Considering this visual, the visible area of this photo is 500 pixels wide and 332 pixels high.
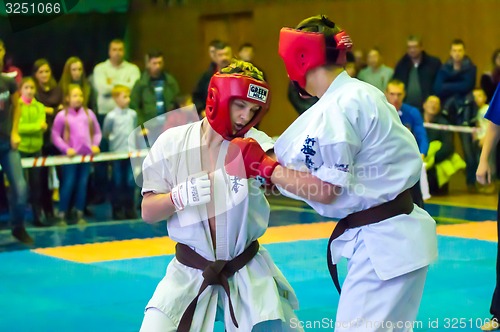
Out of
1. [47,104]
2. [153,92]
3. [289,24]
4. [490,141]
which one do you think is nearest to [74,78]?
[47,104]

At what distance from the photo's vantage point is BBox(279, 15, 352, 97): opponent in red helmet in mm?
3592

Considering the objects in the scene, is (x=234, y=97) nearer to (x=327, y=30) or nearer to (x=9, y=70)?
(x=327, y=30)

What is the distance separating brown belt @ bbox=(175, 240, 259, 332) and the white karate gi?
0.56 metres

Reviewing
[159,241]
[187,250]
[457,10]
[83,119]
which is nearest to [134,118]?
[83,119]

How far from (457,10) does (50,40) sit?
657cm

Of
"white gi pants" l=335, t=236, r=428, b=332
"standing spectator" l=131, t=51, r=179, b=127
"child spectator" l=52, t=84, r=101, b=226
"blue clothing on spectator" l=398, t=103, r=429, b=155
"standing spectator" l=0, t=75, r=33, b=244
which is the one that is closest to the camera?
"white gi pants" l=335, t=236, r=428, b=332

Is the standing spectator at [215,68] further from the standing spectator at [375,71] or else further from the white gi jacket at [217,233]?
the white gi jacket at [217,233]

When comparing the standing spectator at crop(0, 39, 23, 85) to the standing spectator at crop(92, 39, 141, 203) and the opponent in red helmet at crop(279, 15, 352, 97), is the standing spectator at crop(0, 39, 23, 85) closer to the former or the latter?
the standing spectator at crop(92, 39, 141, 203)

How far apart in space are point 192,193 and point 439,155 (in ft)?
30.1

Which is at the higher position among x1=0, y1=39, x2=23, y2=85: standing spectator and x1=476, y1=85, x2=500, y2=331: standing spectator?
x1=476, y1=85, x2=500, y2=331: standing spectator

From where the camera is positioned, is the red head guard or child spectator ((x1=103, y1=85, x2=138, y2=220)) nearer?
the red head guard

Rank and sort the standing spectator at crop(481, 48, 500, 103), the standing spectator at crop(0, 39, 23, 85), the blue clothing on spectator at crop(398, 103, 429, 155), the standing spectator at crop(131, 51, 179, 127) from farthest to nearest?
the standing spectator at crop(481, 48, 500, 103) < the standing spectator at crop(131, 51, 179, 127) < the standing spectator at crop(0, 39, 23, 85) < the blue clothing on spectator at crop(398, 103, 429, 155)

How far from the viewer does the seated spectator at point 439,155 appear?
12.5m

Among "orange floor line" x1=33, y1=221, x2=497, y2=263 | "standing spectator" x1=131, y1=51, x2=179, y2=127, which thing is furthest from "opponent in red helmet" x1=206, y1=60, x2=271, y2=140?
"standing spectator" x1=131, y1=51, x2=179, y2=127
